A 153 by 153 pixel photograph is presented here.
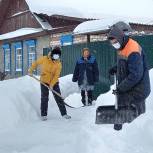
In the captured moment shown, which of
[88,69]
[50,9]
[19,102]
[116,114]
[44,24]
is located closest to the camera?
[116,114]

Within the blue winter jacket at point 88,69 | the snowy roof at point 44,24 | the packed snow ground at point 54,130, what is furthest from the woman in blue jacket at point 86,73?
the snowy roof at point 44,24

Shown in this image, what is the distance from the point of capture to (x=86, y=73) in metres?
11.1

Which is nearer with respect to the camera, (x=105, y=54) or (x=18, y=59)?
(x=105, y=54)

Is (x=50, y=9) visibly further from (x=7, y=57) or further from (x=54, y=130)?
(x=54, y=130)

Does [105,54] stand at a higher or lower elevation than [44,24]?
lower

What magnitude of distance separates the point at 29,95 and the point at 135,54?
4840mm

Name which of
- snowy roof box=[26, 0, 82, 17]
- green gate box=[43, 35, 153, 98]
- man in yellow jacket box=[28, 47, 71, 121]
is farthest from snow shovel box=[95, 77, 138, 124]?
snowy roof box=[26, 0, 82, 17]

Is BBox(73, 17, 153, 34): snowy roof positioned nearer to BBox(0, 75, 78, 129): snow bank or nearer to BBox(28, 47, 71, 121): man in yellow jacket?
BBox(0, 75, 78, 129): snow bank

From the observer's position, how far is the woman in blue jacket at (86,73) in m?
11.0

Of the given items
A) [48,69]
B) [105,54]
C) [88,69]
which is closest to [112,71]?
[48,69]

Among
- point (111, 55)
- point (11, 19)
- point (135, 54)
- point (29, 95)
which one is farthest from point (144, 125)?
point (11, 19)

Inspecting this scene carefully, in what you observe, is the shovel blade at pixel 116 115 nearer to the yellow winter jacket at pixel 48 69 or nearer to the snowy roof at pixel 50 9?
the yellow winter jacket at pixel 48 69

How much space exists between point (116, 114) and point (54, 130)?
2.36 m

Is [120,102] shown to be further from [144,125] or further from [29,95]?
[29,95]
